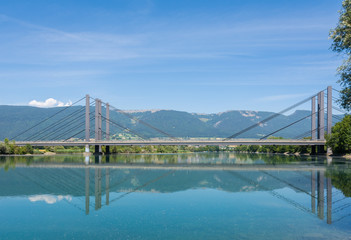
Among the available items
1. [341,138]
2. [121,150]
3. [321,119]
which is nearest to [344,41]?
[341,138]

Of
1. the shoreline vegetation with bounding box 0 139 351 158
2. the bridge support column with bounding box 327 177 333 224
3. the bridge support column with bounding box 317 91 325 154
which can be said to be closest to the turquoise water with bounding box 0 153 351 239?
the bridge support column with bounding box 327 177 333 224

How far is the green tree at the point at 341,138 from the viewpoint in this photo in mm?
77725

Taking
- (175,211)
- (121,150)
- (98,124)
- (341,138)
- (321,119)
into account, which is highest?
(321,119)

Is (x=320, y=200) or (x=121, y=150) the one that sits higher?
(x=320, y=200)

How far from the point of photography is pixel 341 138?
262 ft

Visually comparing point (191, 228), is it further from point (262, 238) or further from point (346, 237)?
point (346, 237)

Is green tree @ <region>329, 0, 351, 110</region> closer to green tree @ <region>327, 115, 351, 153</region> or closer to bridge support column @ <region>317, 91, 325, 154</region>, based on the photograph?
green tree @ <region>327, 115, 351, 153</region>

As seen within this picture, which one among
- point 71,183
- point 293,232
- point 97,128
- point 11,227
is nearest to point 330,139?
point 97,128

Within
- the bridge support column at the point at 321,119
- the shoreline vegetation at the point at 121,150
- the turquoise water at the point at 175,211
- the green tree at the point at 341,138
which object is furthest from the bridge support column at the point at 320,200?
the bridge support column at the point at 321,119

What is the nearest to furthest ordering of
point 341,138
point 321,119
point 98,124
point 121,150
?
point 341,138
point 321,119
point 98,124
point 121,150

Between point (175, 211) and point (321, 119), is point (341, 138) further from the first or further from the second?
point (175, 211)

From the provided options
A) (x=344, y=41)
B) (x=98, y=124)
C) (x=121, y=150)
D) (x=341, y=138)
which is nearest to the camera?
(x=344, y=41)

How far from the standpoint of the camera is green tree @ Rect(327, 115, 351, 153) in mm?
77725

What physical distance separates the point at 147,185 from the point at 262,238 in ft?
60.2
